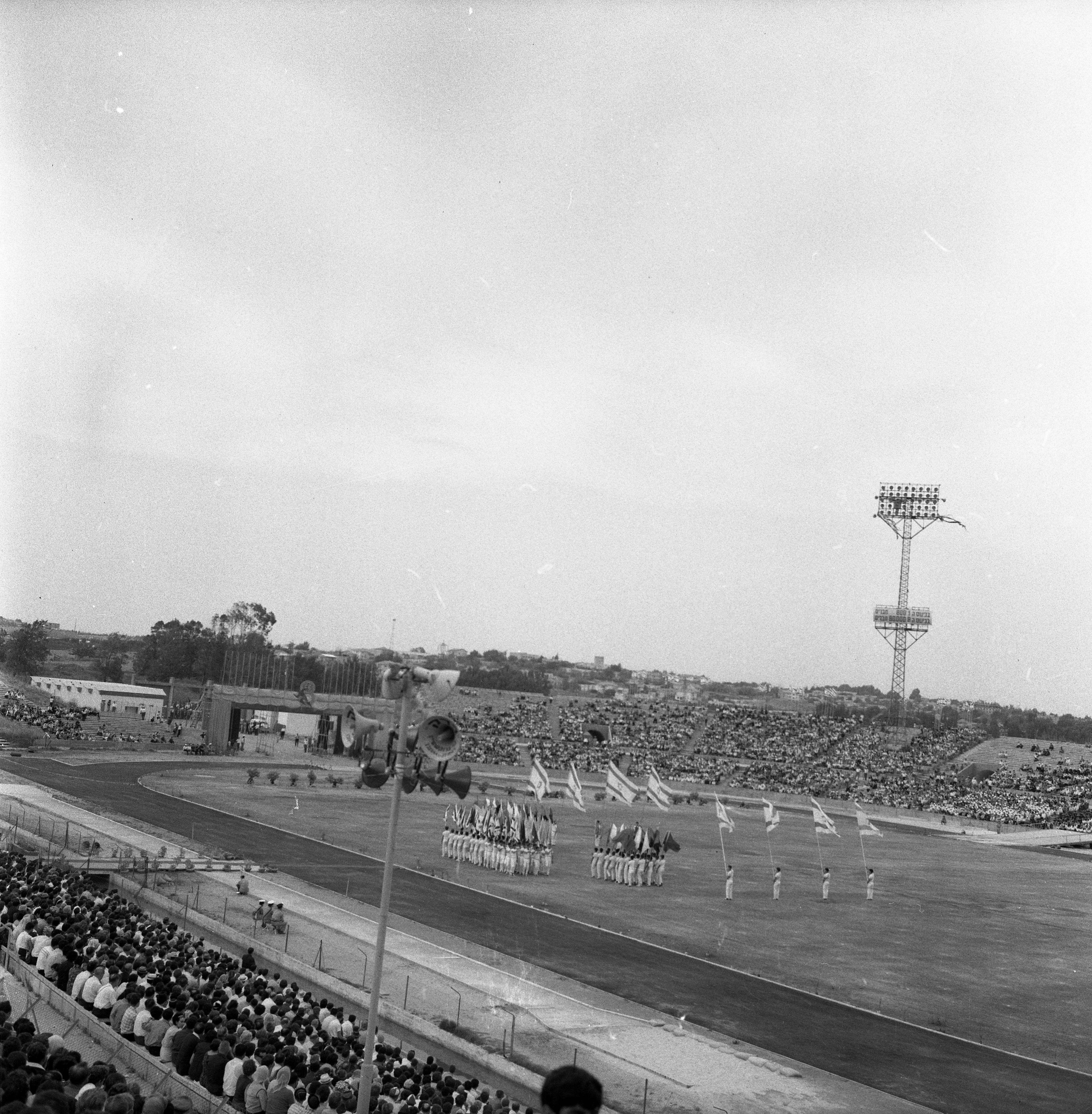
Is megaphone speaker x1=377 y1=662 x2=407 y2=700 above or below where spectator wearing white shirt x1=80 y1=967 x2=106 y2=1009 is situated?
above

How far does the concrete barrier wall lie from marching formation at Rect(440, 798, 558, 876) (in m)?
12.5

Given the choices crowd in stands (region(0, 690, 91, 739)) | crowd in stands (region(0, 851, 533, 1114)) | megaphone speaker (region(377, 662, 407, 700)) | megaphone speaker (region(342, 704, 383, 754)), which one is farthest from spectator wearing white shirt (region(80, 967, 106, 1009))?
crowd in stands (region(0, 690, 91, 739))

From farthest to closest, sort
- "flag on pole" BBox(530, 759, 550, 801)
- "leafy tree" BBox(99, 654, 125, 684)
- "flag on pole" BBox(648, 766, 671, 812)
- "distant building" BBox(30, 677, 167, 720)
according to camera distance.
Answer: "leafy tree" BBox(99, 654, 125, 684), "distant building" BBox(30, 677, 167, 720), "flag on pole" BBox(530, 759, 550, 801), "flag on pole" BBox(648, 766, 671, 812)

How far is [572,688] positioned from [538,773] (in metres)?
149

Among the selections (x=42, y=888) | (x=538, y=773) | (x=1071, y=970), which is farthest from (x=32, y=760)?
(x=1071, y=970)

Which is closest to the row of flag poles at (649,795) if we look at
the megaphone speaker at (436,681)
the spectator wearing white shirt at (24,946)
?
the spectator wearing white shirt at (24,946)

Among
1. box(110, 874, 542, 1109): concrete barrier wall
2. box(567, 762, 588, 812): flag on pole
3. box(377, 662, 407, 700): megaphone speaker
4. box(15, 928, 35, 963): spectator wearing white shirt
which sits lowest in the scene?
box(110, 874, 542, 1109): concrete barrier wall

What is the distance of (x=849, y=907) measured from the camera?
111 ft

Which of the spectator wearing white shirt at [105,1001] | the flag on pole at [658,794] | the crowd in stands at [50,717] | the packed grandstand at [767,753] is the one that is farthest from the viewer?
the packed grandstand at [767,753]

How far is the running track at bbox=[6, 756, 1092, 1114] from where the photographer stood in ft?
55.9

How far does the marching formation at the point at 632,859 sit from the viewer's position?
34.2 meters

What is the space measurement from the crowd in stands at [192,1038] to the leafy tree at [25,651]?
10841 centimetres

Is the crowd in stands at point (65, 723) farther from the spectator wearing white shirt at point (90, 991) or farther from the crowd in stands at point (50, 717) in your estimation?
the spectator wearing white shirt at point (90, 991)

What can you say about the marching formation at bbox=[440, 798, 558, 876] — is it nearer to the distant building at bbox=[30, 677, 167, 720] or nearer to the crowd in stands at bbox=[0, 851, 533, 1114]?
the crowd in stands at bbox=[0, 851, 533, 1114]
